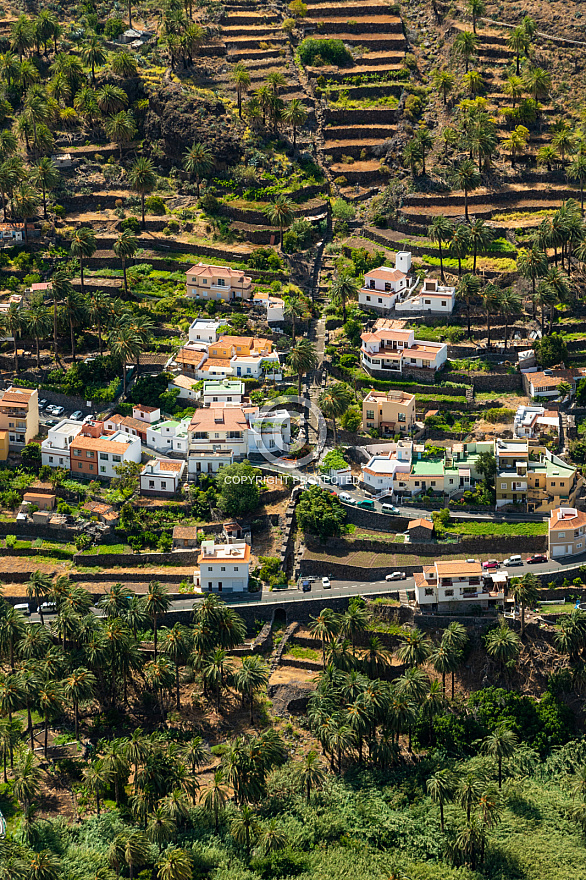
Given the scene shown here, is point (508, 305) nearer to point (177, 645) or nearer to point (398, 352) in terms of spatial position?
point (398, 352)

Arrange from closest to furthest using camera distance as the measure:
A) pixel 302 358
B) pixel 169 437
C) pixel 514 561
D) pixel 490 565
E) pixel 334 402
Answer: pixel 490 565 → pixel 514 561 → pixel 334 402 → pixel 169 437 → pixel 302 358

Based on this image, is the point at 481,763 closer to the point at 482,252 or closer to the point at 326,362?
the point at 326,362

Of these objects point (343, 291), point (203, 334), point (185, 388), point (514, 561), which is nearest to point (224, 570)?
point (514, 561)

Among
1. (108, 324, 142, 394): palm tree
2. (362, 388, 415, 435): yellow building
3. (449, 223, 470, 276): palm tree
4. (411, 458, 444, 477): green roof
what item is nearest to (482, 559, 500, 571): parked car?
(411, 458, 444, 477): green roof

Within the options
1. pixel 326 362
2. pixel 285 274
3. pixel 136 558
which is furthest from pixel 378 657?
pixel 285 274

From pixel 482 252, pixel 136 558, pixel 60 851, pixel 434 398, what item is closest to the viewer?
pixel 60 851

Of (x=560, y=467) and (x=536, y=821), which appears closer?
(x=536, y=821)
